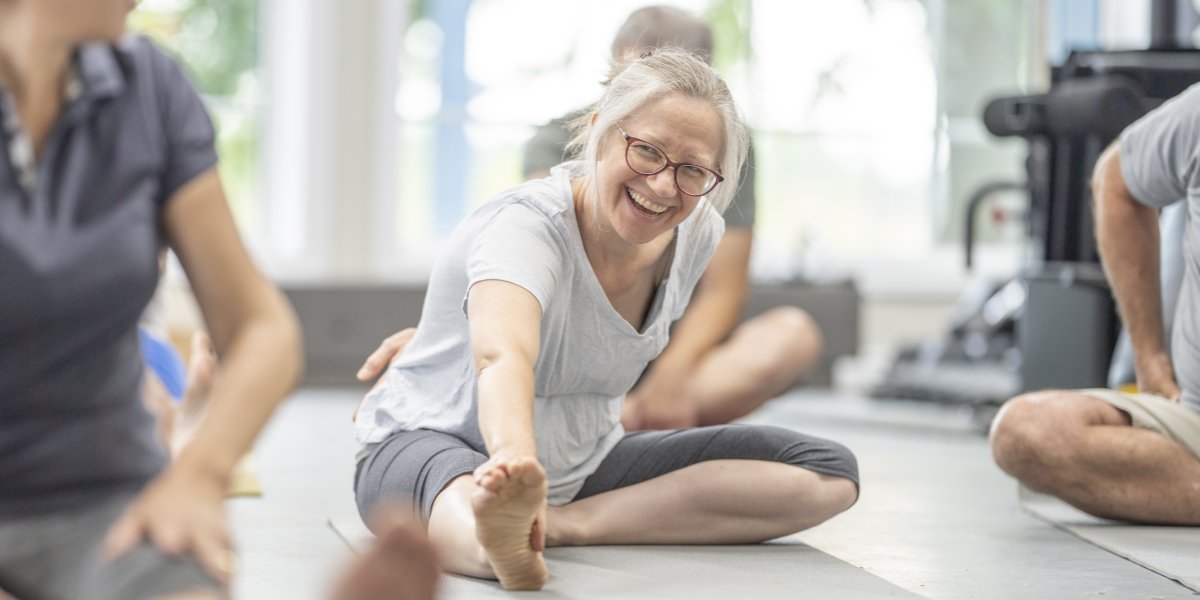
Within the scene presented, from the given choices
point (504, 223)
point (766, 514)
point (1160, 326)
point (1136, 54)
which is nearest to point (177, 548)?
point (504, 223)

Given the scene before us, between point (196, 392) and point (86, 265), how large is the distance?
1.32 m

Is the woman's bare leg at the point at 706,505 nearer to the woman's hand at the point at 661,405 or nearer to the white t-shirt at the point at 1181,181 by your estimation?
the woman's hand at the point at 661,405

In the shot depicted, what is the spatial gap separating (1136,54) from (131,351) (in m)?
3.23

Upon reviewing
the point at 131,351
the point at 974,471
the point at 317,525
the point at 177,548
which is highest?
the point at 131,351

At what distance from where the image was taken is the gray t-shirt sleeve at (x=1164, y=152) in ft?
8.61

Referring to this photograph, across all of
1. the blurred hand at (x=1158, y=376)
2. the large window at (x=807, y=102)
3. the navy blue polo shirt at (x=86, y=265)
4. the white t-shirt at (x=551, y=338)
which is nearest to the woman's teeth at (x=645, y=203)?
Answer: the white t-shirt at (x=551, y=338)

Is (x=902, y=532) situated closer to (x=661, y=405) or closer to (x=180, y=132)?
(x=661, y=405)

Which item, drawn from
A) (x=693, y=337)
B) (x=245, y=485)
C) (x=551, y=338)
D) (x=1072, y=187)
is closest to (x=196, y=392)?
(x=245, y=485)

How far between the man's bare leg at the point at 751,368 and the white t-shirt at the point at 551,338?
1006 mm

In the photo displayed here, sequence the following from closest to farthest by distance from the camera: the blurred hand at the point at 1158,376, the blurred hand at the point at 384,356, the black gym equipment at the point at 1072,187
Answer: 1. the blurred hand at the point at 384,356
2. the blurred hand at the point at 1158,376
3. the black gym equipment at the point at 1072,187

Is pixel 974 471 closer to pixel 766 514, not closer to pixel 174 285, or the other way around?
pixel 766 514

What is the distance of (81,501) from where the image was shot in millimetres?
1234

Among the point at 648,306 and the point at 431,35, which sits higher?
the point at 431,35

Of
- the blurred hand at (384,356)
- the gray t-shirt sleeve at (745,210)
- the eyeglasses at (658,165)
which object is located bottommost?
the blurred hand at (384,356)
